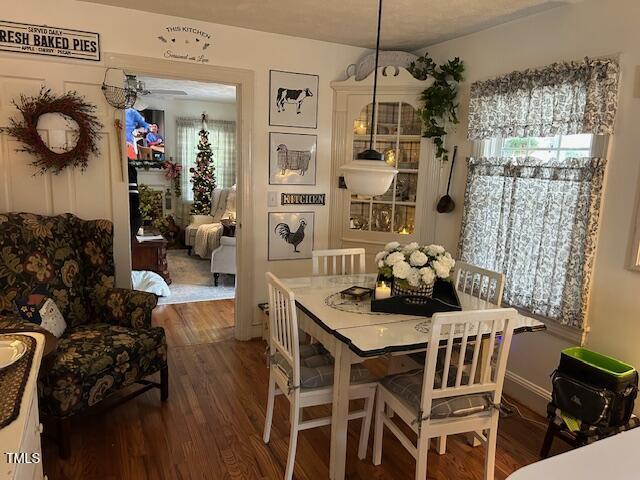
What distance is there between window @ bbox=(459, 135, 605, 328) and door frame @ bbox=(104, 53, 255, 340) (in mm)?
1746

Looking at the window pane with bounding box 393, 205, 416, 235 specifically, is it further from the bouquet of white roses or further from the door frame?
the bouquet of white roses

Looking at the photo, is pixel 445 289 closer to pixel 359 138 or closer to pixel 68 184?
pixel 359 138

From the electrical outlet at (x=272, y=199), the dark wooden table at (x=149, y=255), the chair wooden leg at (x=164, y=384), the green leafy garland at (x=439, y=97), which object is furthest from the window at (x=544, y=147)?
the dark wooden table at (x=149, y=255)

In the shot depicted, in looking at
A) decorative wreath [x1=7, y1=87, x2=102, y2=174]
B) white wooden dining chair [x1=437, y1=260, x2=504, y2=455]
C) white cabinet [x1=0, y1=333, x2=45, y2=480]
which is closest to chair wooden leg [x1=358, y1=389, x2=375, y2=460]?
white wooden dining chair [x1=437, y1=260, x2=504, y2=455]

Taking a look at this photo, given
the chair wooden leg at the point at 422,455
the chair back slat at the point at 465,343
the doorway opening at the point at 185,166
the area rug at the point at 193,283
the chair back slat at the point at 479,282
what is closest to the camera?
the chair back slat at the point at 465,343

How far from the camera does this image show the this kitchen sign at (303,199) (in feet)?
12.7

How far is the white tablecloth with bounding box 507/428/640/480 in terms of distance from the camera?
976 mm

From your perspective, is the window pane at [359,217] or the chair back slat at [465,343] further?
the window pane at [359,217]

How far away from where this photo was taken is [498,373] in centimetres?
197

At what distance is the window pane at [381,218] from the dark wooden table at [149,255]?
2580 millimetres

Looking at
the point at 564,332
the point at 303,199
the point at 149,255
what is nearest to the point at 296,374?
the point at 564,332

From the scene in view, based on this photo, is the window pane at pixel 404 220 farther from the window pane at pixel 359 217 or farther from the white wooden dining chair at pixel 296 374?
the white wooden dining chair at pixel 296 374

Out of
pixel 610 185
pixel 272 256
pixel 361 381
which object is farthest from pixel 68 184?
pixel 610 185

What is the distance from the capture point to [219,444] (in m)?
2.45
